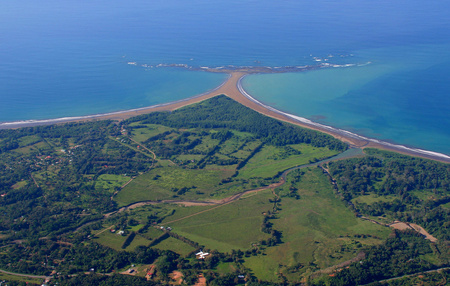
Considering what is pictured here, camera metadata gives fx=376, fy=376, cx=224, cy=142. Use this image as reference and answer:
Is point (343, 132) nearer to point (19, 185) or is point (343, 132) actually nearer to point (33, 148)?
point (19, 185)

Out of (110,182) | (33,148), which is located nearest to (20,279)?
(110,182)

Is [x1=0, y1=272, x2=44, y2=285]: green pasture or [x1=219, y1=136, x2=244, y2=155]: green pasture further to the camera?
[x1=219, y1=136, x2=244, y2=155]: green pasture

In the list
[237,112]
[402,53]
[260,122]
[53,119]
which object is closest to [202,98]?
[237,112]

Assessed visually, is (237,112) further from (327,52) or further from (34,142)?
(327,52)

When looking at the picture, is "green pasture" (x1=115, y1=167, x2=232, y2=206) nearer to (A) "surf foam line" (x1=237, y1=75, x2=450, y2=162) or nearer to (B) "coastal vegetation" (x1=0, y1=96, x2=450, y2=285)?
(B) "coastal vegetation" (x1=0, y1=96, x2=450, y2=285)

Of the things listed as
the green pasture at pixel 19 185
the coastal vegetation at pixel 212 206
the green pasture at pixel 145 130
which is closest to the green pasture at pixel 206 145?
the coastal vegetation at pixel 212 206

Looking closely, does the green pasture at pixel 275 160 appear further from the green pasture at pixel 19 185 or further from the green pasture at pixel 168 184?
the green pasture at pixel 19 185

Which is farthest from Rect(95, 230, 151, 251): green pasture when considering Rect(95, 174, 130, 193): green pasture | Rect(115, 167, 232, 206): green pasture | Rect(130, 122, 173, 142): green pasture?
Rect(130, 122, 173, 142): green pasture
